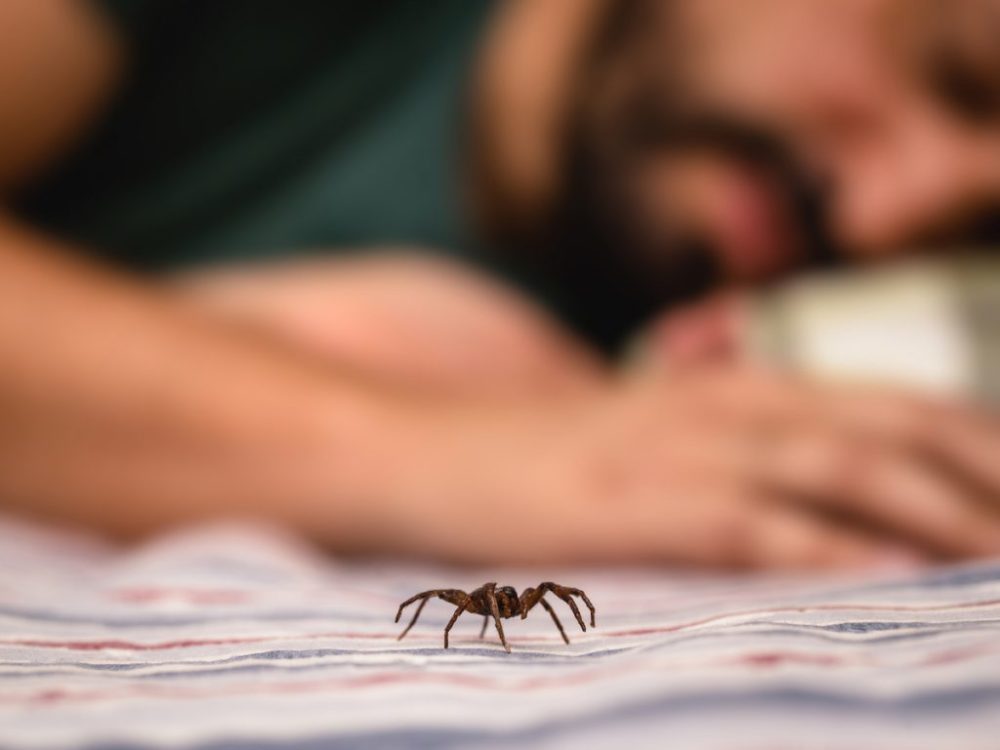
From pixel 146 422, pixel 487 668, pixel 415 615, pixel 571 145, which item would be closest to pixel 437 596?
pixel 415 615

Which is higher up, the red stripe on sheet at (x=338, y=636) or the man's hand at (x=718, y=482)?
the man's hand at (x=718, y=482)

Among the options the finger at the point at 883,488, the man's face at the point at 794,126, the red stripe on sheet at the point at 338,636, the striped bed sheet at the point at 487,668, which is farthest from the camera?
the man's face at the point at 794,126

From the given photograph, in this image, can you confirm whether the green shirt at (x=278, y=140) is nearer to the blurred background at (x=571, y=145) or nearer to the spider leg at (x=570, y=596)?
the blurred background at (x=571, y=145)

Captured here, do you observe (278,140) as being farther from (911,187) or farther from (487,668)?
(487,668)

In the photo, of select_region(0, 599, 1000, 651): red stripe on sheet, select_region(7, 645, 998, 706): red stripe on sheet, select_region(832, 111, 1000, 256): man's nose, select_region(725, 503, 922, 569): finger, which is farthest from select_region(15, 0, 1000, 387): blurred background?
select_region(7, 645, 998, 706): red stripe on sheet

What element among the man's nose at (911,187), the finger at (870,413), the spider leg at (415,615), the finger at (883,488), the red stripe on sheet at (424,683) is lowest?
the red stripe on sheet at (424,683)

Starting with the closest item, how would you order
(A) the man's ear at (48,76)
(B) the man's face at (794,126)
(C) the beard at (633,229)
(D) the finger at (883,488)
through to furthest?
(D) the finger at (883,488) < (A) the man's ear at (48,76) < (B) the man's face at (794,126) < (C) the beard at (633,229)

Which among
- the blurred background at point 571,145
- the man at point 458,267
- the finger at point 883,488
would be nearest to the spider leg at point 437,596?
the man at point 458,267
